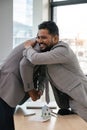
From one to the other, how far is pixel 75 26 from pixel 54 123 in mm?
2674

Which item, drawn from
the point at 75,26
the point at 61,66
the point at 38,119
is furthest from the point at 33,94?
the point at 75,26

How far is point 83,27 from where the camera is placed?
421 centimetres

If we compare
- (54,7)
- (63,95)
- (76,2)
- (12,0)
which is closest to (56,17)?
(54,7)

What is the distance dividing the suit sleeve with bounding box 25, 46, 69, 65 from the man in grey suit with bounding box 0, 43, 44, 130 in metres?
0.11

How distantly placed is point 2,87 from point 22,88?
0.55 feet

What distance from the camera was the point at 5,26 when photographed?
459 cm

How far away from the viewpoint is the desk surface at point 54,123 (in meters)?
1.81

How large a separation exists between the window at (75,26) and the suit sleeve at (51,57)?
2.31 metres

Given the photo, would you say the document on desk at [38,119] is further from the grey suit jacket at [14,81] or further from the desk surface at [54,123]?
the grey suit jacket at [14,81]

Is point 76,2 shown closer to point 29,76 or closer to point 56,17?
point 56,17

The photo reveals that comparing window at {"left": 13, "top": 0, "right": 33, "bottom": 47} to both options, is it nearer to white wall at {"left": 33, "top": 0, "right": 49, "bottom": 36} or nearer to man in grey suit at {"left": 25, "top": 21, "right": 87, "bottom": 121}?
white wall at {"left": 33, "top": 0, "right": 49, "bottom": 36}

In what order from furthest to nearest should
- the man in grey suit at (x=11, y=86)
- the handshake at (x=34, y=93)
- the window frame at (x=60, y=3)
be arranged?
the window frame at (x=60, y=3) < the handshake at (x=34, y=93) < the man in grey suit at (x=11, y=86)

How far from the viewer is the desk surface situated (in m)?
1.81

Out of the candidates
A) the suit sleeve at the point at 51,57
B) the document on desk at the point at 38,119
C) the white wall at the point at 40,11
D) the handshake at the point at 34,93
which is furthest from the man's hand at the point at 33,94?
the white wall at the point at 40,11
